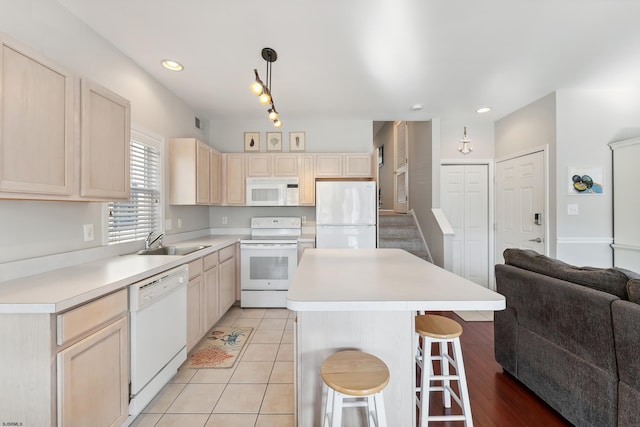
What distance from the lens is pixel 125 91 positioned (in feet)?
7.69

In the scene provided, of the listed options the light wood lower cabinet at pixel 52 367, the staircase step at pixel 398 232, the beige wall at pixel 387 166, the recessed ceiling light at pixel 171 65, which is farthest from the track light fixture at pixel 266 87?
the beige wall at pixel 387 166

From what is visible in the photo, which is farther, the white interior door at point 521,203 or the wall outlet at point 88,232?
the white interior door at point 521,203

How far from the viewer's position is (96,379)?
1.32 metres

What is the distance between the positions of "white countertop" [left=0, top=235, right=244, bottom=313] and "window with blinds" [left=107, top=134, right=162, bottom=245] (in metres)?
0.37

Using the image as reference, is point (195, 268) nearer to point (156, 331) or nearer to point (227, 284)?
point (156, 331)

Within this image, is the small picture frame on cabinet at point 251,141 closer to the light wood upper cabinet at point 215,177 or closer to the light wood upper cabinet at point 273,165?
the light wood upper cabinet at point 273,165

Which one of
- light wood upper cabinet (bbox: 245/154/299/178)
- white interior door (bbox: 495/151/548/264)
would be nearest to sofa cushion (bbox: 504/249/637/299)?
white interior door (bbox: 495/151/548/264)

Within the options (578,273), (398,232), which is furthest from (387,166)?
(578,273)

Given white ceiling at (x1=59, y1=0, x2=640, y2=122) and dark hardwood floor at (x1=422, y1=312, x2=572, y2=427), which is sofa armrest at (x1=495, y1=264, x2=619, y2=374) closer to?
dark hardwood floor at (x1=422, y1=312, x2=572, y2=427)

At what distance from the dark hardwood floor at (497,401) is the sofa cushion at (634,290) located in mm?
918

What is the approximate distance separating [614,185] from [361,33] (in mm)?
3416

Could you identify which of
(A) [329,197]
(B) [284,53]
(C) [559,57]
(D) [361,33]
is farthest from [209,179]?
(C) [559,57]

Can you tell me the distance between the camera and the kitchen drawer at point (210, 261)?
267 cm

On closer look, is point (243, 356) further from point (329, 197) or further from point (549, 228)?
point (549, 228)
